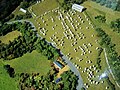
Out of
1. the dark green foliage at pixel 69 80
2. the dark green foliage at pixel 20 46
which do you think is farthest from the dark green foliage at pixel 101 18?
the dark green foliage at pixel 69 80

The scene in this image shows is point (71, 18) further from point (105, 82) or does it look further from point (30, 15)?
point (105, 82)

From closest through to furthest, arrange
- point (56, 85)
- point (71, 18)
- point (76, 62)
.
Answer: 1. point (56, 85)
2. point (76, 62)
3. point (71, 18)

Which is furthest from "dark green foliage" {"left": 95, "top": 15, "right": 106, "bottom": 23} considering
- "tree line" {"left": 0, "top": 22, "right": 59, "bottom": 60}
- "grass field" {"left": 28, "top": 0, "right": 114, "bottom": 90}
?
"tree line" {"left": 0, "top": 22, "right": 59, "bottom": 60}

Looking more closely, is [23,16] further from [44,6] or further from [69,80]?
[69,80]

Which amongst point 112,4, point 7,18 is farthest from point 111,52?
point 7,18

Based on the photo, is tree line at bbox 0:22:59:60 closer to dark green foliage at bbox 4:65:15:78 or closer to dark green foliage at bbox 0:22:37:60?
dark green foliage at bbox 0:22:37:60

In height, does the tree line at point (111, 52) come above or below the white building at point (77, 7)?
below

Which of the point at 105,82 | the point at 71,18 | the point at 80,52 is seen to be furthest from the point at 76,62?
the point at 71,18

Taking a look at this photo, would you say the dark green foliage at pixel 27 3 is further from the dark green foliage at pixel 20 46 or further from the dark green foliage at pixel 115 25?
the dark green foliage at pixel 115 25
